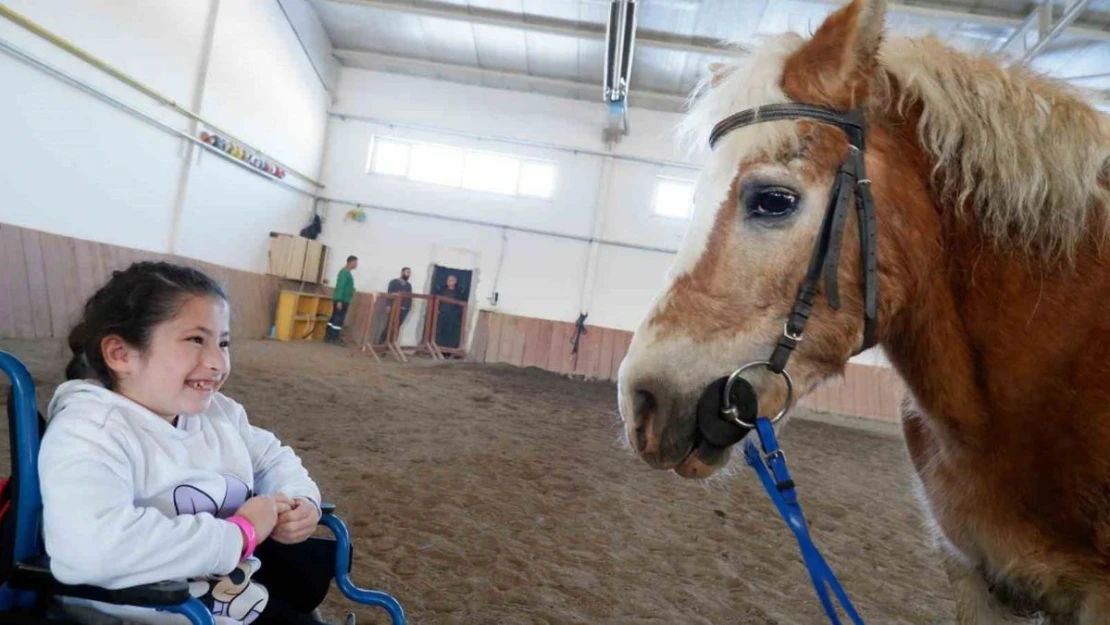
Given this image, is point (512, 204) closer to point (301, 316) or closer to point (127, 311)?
point (301, 316)

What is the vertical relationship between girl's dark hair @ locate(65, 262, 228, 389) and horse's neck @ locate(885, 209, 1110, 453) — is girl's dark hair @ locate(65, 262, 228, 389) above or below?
below

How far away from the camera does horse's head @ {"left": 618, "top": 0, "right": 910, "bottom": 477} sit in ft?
3.82

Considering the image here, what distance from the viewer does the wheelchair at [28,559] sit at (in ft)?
3.11

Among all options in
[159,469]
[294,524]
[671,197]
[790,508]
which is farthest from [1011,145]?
[671,197]

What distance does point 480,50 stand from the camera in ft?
38.9

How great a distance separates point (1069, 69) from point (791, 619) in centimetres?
976

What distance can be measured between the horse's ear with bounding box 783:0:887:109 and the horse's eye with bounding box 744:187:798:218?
0.65ft

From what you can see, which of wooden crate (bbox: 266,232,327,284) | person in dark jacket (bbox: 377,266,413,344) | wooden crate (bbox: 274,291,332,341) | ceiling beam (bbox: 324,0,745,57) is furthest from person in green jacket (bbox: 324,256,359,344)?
ceiling beam (bbox: 324,0,745,57)

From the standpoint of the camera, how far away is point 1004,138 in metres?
1.15

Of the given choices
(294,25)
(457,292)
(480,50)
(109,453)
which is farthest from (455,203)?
(109,453)

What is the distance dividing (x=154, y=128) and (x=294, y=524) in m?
8.61

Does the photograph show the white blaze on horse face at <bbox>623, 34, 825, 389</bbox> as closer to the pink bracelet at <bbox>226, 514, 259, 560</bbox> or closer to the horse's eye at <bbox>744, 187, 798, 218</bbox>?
the horse's eye at <bbox>744, 187, 798, 218</bbox>

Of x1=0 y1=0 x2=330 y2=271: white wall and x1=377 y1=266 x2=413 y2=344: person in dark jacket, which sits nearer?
x1=0 y1=0 x2=330 y2=271: white wall

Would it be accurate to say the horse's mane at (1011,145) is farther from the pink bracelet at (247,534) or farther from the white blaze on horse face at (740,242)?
the pink bracelet at (247,534)
